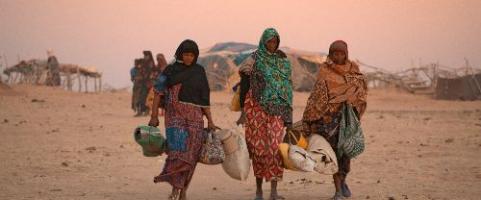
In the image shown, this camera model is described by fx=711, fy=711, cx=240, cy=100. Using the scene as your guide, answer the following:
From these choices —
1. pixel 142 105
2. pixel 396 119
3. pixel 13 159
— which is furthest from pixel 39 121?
pixel 396 119

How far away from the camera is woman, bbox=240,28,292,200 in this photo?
6691 mm

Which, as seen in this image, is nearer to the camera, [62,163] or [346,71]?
[346,71]

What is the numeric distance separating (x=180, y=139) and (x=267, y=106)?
34.9 inches

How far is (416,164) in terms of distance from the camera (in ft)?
31.1

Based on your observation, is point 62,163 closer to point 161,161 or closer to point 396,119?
point 161,161

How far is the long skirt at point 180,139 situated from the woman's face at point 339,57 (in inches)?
54.9

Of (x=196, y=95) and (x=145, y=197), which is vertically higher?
(x=196, y=95)

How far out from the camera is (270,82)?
6723mm

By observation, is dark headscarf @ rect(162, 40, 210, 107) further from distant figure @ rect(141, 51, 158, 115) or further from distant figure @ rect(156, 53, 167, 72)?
distant figure @ rect(141, 51, 158, 115)

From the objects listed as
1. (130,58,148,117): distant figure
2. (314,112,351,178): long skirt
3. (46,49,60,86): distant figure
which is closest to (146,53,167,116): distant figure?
(130,58,148,117): distant figure

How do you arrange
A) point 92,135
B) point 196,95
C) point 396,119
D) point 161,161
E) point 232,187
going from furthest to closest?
point 396,119 < point 92,135 < point 161,161 < point 232,187 < point 196,95

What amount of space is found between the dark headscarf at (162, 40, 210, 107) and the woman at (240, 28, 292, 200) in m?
0.47

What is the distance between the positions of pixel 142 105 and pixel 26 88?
10.6m

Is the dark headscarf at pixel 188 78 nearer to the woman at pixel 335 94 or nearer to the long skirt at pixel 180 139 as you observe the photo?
the long skirt at pixel 180 139
